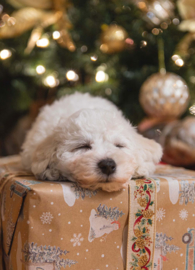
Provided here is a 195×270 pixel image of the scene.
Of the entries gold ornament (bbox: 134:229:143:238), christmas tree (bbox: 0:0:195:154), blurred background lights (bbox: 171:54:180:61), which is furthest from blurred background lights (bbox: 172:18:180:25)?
gold ornament (bbox: 134:229:143:238)

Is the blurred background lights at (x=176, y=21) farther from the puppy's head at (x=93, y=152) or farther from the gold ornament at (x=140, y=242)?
the gold ornament at (x=140, y=242)

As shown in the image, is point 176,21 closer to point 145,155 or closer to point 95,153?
point 145,155

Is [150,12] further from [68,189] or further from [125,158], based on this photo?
[68,189]

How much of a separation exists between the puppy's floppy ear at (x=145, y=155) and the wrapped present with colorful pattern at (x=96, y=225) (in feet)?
0.26

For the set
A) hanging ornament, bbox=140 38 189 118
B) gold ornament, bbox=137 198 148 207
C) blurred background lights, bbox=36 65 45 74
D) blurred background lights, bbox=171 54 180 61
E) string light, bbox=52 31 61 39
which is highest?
string light, bbox=52 31 61 39

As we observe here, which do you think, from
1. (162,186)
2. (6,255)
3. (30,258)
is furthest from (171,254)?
(6,255)

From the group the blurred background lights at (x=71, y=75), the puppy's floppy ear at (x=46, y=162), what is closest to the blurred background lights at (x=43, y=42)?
the blurred background lights at (x=71, y=75)

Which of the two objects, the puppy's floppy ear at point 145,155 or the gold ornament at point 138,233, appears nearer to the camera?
the gold ornament at point 138,233

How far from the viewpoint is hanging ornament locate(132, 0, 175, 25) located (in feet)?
7.12

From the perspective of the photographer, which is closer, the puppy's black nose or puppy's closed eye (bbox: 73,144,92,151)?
the puppy's black nose

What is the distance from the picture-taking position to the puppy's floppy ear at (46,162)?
3.71ft

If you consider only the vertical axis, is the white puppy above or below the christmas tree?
below

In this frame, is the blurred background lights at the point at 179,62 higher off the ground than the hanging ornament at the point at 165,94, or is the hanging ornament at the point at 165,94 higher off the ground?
the blurred background lights at the point at 179,62

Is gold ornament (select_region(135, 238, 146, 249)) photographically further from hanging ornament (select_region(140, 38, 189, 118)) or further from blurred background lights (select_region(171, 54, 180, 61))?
blurred background lights (select_region(171, 54, 180, 61))
